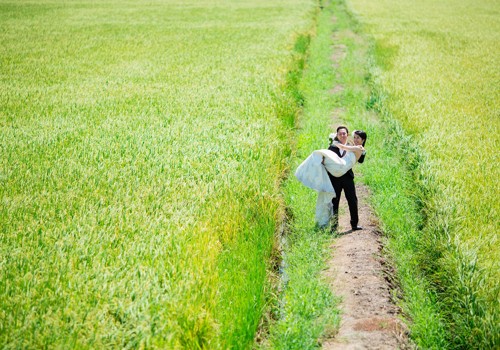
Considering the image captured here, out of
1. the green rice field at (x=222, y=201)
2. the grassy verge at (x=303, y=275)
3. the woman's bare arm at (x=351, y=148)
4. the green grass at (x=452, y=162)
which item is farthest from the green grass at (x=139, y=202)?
the green grass at (x=452, y=162)

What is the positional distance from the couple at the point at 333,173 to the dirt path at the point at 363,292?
0.37 metres

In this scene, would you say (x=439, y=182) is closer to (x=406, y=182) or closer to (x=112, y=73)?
(x=406, y=182)

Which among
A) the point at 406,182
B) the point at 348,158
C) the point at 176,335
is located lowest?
the point at 406,182

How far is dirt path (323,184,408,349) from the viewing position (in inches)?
183

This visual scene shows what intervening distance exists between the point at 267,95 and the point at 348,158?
5797 millimetres

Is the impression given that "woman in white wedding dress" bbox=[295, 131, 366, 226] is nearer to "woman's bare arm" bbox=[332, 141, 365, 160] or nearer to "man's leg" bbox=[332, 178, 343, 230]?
"woman's bare arm" bbox=[332, 141, 365, 160]

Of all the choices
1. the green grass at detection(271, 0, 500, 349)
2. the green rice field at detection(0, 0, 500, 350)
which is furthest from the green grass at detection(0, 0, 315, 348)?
the green grass at detection(271, 0, 500, 349)

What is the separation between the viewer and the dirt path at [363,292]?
465cm

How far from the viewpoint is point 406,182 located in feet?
26.9

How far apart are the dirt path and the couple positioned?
0.37 meters

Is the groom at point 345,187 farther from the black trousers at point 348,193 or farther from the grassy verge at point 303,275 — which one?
the grassy verge at point 303,275

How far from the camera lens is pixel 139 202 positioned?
605 cm

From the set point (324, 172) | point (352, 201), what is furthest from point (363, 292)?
point (324, 172)

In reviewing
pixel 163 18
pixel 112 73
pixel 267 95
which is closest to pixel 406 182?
pixel 267 95
